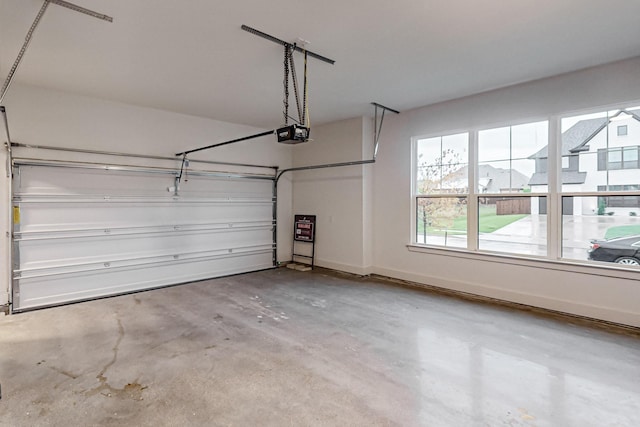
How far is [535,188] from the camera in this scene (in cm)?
430

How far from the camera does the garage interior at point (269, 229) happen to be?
98.3 inches

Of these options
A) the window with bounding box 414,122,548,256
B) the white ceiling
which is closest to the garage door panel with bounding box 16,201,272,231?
the white ceiling

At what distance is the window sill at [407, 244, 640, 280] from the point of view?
3.64m

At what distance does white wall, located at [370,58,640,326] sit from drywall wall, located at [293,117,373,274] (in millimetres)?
303

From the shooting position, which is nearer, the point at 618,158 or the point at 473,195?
the point at 618,158

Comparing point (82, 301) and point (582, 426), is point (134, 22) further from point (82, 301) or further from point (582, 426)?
point (582, 426)

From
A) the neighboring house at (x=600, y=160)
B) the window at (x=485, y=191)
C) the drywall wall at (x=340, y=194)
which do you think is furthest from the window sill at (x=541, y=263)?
the drywall wall at (x=340, y=194)

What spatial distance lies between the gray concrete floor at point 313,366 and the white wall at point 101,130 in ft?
6.95

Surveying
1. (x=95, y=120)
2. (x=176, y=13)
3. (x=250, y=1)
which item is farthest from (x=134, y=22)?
(x=95, y=120)

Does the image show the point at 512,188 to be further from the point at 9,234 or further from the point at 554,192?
the point at 9,234

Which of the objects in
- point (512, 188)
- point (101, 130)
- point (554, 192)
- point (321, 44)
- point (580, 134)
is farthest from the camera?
point (101, 130)

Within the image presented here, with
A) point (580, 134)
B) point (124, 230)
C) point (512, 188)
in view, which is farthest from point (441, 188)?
point (124, 230)

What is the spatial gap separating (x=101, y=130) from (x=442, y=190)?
210 inches

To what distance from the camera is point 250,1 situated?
99.2 inches
